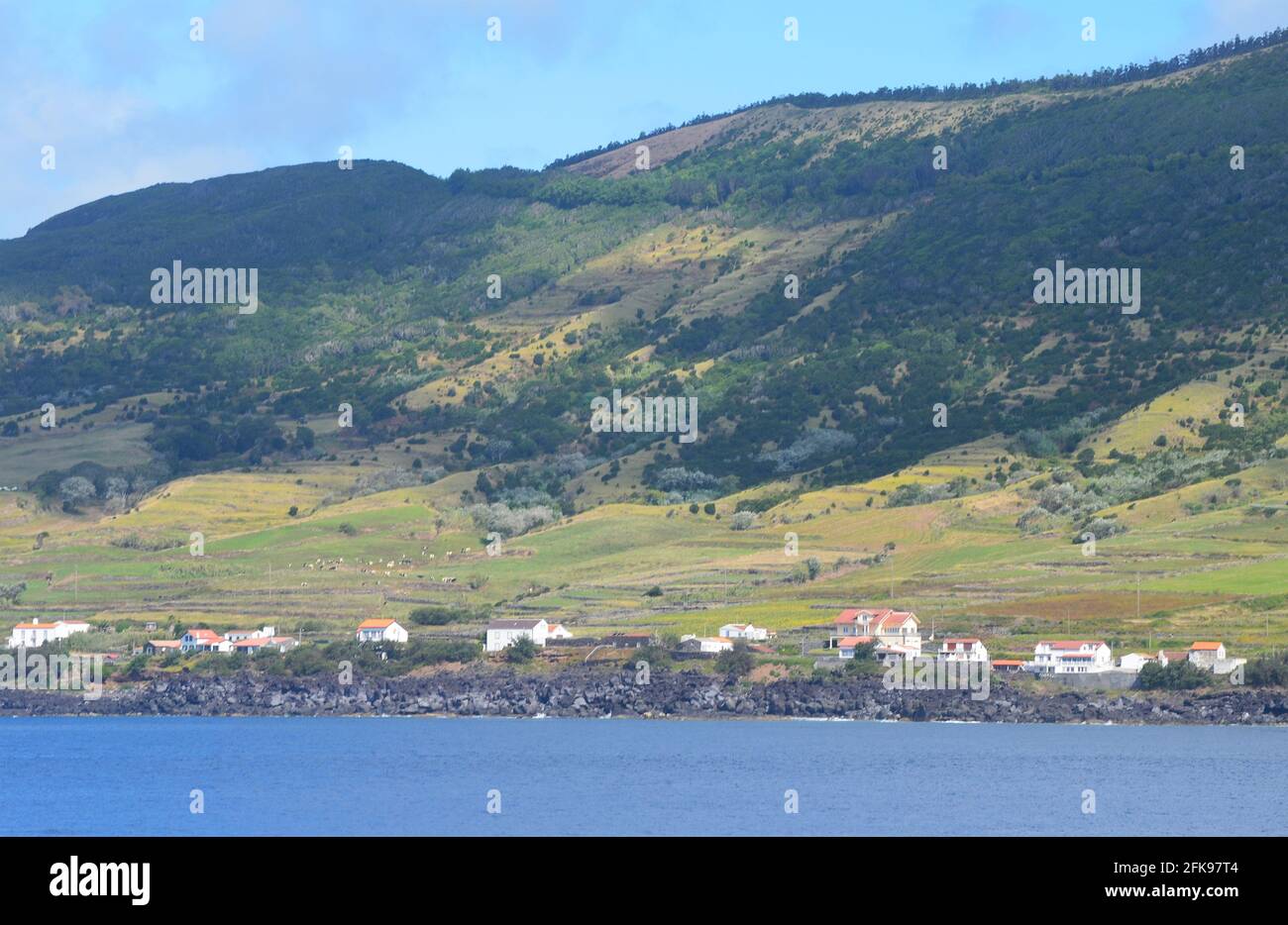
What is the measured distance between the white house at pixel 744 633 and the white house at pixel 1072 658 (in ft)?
54.4

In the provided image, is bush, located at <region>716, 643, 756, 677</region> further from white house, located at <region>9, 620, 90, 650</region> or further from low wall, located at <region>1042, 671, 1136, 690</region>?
white house, located at <region>9, 620, 90, 650</region>

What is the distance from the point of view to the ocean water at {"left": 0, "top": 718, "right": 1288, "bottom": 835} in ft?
186

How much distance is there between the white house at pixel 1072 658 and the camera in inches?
3994

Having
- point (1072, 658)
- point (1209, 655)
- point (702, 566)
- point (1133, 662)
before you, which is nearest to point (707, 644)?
point (1072, 658)

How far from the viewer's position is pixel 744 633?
372 ft

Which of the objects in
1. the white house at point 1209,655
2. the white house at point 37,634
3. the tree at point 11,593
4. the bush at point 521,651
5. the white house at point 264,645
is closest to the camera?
the white house at point 1209,655

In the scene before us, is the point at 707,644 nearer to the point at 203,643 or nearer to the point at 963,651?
the point at 963,651

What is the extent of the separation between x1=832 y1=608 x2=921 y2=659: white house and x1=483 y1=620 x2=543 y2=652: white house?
16905 millimetres

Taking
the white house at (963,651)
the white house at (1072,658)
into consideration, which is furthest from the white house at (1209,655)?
the white house at (963,651)

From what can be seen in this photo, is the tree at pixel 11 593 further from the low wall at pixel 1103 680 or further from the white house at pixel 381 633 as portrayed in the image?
the low wall at pixel 1103 680

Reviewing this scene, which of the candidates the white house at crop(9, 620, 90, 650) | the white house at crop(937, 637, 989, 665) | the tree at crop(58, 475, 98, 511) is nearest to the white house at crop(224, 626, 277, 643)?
the white house at crop(9, 620, 90, 650)

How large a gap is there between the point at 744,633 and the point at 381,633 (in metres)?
22.1

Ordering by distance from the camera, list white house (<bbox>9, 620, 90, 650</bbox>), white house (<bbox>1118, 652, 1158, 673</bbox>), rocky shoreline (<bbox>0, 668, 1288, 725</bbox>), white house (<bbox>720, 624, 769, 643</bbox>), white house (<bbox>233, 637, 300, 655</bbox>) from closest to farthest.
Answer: rocky shoreline (<bbox>0, 668, 1288, 725</bbox>)
white house (<bbox>1118, 652, 1158, 673</bbox>)
white house (<bbox>720, 624, 769, 643</bbox>)
white house (<bbox>233, 637, 300, 655</bbox>)
white house (<bbox>9, 620, 90, 650</bbox>)
